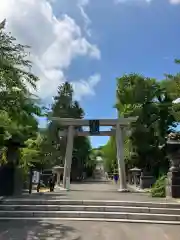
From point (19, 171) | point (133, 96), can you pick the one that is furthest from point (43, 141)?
point (19, 171)

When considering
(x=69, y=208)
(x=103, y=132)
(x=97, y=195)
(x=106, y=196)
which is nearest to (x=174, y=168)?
(x=106, y=196)

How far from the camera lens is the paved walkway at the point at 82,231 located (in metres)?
10.5

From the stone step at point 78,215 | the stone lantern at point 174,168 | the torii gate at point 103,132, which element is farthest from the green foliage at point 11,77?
the torii gate at point 103,132

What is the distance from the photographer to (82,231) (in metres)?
11.3

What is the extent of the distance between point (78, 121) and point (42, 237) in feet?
65.4

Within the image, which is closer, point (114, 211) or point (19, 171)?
point (114, 211)

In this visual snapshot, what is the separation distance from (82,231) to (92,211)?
2.90m

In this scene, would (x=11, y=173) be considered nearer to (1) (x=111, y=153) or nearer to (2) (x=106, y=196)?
(2) (x=106, y=196)

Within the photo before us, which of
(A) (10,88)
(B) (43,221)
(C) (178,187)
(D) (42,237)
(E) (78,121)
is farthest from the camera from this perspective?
(E) (78,121)

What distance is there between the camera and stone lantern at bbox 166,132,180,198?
18.0m

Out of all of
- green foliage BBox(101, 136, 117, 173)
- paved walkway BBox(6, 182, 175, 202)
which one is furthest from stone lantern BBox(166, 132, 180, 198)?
green foliage BBox(101, 136, 117, 173)

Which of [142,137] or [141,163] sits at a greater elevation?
[142,137]

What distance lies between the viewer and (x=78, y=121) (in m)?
30.1

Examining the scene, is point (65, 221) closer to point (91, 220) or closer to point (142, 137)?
point (91, 220)
